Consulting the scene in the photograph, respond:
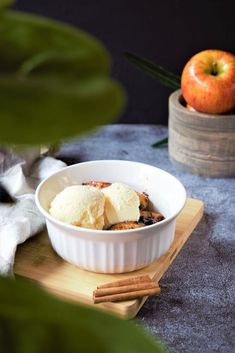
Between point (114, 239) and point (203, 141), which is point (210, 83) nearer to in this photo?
point (203, 141)

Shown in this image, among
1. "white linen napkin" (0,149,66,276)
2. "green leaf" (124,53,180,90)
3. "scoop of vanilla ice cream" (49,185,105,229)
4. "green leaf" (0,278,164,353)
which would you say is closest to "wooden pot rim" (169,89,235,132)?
"green leaf" (124,53,180,90)

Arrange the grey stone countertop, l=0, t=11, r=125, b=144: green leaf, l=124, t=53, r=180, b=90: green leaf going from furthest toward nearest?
l=124, t=53, r=180, b=90: green leaf < the grey stone countertop < l=0, t=11, r=125, b=144: green leaf

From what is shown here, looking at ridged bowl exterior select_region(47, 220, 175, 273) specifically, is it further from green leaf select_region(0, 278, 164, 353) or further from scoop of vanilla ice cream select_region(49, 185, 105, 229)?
green leaf select_region(0, 278, 164, 353)

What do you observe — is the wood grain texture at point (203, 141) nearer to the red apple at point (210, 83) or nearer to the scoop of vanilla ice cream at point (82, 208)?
the red apple at point (210, 83)

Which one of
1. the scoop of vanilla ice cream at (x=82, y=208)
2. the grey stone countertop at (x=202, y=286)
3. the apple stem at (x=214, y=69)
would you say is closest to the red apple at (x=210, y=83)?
the apple stem at (x=214, y=69)

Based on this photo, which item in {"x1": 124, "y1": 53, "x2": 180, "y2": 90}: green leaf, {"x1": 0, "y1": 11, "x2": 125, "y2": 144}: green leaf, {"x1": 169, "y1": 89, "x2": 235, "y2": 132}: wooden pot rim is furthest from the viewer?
{"x1": 124, "y1": 53, "x2": 180, "y2": 90}: green leaf

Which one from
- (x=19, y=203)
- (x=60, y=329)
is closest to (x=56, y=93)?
(x=60, y=329)

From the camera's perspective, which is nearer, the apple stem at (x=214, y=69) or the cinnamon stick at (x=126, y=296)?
the cinnamon stick at (x=126, y=296)
